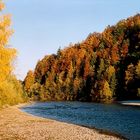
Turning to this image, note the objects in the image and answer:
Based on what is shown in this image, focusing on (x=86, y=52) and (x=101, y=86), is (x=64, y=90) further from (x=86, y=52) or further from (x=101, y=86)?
(x=101, y=86)

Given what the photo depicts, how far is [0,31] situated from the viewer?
48.2m

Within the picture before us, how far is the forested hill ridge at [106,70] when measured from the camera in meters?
150

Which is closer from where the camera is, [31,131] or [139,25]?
[31,131]

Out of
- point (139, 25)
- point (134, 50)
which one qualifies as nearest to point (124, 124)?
point (134, 50)

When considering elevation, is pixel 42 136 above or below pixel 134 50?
below

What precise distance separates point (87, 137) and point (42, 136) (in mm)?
4353

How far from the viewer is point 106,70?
6265 inches

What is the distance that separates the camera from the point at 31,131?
4459 cm

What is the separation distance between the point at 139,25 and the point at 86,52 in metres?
30.7

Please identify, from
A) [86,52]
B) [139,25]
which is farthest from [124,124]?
[86,52]

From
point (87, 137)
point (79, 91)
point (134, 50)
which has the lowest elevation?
point (87, 137)

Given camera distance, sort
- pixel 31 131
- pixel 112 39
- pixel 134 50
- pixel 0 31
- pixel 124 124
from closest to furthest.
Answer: pixel 31 131 < pixel 0 31 < pixel 124 124 < pixel 134 50 < pixel 112 39

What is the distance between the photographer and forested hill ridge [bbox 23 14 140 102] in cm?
15050

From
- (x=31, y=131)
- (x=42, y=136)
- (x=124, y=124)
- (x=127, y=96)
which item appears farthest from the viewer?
(x=127, y=96)
